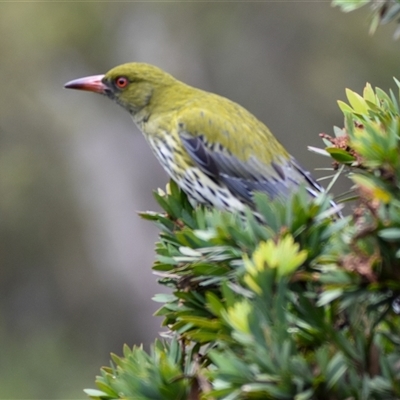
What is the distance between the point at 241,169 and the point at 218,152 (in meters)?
0.11

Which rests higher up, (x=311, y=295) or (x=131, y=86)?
(x=131, y=86)

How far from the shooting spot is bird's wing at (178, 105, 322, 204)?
2.90m

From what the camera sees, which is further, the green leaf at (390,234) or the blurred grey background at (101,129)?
the blurred grey background at (101,129)

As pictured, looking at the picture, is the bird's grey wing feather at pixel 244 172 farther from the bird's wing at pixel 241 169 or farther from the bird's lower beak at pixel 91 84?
the bird's lower beak at pixel 91 84

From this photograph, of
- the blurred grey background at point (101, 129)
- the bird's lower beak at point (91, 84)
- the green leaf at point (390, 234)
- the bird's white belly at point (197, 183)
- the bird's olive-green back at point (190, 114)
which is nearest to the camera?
the green leaf at point (390, 234)

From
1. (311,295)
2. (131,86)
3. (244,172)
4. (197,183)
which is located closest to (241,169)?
(244,172)

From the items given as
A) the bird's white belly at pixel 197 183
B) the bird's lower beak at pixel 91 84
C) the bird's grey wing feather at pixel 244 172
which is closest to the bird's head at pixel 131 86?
the bird's lower beak at pixel 91 84

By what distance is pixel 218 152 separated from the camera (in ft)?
9.89

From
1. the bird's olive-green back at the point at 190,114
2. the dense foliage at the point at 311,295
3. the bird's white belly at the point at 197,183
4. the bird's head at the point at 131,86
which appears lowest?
the dense foliage at the point at 311,295

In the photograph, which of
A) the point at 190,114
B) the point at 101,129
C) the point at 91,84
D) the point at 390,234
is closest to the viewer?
the point at 390,234

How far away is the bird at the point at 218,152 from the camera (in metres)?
2.90

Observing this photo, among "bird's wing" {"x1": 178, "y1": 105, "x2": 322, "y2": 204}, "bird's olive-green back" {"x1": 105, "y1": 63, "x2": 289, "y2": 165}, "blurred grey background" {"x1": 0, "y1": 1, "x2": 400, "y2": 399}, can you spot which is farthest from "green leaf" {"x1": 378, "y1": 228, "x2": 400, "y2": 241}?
"blurred grey background" {"x1": 0, "y1": 1, "x2": 400, "y2": 399}

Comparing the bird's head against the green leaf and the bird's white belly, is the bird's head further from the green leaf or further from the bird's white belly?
the green leaf

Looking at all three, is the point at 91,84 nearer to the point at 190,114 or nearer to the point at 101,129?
the point at 190,114
